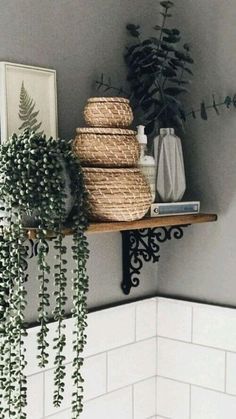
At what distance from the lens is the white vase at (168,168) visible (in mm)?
1654

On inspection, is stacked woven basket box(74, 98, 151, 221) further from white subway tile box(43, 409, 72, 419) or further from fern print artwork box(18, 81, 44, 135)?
white subway tile box(43, 409, 72, 419)

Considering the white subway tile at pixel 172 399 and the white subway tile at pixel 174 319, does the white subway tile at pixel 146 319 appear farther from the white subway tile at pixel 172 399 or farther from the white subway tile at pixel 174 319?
the white subway tile at pixel 172 399

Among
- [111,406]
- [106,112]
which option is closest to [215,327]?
[111,406]

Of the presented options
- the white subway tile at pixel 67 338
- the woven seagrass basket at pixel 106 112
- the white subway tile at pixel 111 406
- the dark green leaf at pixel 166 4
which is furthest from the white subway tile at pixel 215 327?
the dark green leaf at pixel 166 4

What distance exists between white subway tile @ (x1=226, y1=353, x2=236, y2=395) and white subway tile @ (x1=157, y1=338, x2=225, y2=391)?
0.01 m

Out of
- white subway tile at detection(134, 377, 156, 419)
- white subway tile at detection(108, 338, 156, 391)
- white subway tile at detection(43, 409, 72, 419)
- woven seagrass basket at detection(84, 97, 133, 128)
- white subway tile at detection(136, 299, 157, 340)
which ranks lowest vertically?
white subway tile at detection(134, 377, 156, 419)

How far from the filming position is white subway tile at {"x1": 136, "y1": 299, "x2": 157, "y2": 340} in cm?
183

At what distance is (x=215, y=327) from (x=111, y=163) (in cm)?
58

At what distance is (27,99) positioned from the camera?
1452 millimetres

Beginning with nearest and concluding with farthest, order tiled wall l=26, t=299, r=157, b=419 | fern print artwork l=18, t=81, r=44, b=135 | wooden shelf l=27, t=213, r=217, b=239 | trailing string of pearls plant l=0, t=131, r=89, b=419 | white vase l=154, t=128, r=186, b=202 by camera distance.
→ trailing string of pearls plant l=0, t=131, r=89, b=419, wooden shelf l=27, t=213, r=217, b=239, fern print artwork l=18, t=81, r=44, b=135, tiled wall l=26, t=299, r=157, b=419, white vase l=154, t=128, r=186, b=202

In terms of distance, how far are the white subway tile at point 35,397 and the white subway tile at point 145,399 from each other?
361 millimetres

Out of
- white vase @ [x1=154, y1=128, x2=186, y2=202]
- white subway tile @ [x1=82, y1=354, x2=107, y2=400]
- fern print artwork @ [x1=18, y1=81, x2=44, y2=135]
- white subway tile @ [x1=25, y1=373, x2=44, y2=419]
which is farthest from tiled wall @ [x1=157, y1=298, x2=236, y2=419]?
fern print artwork @ [x1=18, y1=81, x2=44, y2=135]

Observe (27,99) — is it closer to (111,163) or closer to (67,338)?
(111,163)

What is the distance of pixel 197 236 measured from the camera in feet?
5.91
